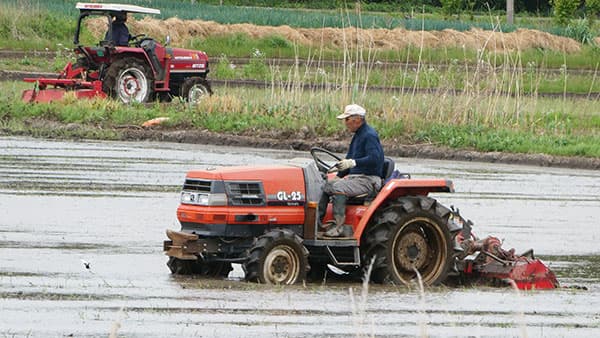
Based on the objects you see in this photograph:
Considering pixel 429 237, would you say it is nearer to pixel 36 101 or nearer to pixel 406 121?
pixel 406 121

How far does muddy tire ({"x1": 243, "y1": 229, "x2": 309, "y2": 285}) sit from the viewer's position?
11.3 m

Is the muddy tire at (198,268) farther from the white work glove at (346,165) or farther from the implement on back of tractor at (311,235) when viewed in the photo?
the white work glove at (346,165)

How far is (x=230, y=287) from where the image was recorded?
446 inches

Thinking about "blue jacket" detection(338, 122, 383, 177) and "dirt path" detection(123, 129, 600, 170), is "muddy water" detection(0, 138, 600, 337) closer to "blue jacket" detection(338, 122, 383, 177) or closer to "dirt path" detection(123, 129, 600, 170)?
"blue jacket" detection(338, 122, 383, 177)

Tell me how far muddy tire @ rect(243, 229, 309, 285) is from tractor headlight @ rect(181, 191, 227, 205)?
18.3 inches

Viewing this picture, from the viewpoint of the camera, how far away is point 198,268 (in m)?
12.1

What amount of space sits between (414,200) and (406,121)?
15204 mm

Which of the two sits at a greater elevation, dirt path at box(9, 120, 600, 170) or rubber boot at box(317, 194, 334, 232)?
rubber boot at box(317, 194, 334, 232)

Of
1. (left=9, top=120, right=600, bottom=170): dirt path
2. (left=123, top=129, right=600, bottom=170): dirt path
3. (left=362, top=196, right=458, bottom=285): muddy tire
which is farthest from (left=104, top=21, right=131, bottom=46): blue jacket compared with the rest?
(left=362, top=196, right=458, bottom=285): muddy tire

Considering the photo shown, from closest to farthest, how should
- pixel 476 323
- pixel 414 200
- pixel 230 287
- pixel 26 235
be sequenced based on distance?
pixel 476 323 < pixel 230 287 < pixel 414 200 < pixel 26 235

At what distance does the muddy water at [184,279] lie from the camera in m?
9.51

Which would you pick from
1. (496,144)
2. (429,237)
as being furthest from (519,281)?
(496,144)

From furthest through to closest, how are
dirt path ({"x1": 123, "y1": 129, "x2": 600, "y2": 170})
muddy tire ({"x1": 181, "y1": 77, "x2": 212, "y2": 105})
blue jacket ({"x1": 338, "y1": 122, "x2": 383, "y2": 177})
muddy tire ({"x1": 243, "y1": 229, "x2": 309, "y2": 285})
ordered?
muddy tire ({"x1": 181, "y1": 77, "x2": 212, "y2": 105}) < dirt path ({"x1": 123, "y1": 129, "x2": 600, "y2": 170}) < blue jacket ({"x1": 338, "y1": 122, "x2": 383, "y2": 177}) < muddy tire ({"x1": 243, "y1": 229, "x2": 309, "y2": 285})

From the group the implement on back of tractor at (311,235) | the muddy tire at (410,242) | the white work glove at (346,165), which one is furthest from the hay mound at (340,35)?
the white work glove at (346,165)
